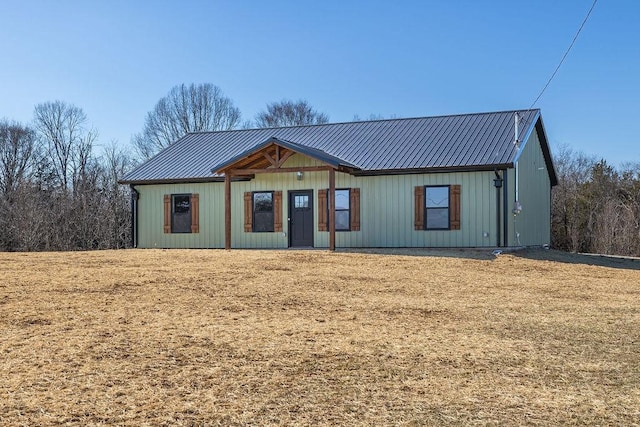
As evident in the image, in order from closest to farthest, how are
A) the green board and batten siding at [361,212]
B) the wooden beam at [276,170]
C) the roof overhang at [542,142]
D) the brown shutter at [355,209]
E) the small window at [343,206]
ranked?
the wooden beam at [276,170] < the green board and batten siding at [361,212] < the roof overhang at [542,142] < the brown shutter at [355,209] < the small window at [343,206]

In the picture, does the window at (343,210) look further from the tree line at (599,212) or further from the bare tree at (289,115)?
the bare tree at (289,115)

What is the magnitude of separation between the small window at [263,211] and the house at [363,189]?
0.03 metres

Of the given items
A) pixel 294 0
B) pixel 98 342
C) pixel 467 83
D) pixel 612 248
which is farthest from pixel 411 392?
pixel 612 248

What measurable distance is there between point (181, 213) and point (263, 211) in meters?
2.94

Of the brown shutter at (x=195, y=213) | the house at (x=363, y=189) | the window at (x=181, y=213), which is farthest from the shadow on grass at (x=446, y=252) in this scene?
the window at (x=181, y=213)

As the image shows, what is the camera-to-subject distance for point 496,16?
51.9 feet

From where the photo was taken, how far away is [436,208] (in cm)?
1755

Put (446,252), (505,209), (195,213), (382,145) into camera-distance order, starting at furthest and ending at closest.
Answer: (195,213), (382,145), (505,209), (446,252)

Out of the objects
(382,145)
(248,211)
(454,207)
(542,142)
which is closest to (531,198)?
(542,142)

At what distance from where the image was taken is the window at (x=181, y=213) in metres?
20.1

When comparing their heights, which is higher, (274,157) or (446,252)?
(274,157)

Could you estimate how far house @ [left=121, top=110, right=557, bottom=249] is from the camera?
17.2 m

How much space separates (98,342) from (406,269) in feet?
24.0

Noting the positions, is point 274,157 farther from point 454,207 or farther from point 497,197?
point 497,197
